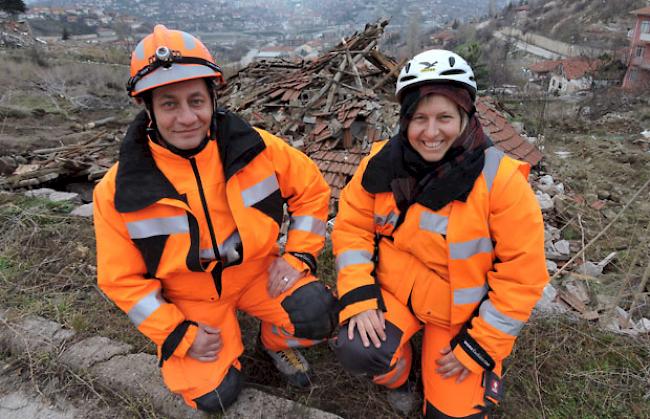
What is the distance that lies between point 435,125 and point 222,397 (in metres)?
1.86

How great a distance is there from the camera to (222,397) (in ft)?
6.95

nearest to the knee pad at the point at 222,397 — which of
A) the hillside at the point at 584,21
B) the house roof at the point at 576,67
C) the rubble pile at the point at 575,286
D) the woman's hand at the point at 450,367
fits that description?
the woman's hand at the point at 450,367

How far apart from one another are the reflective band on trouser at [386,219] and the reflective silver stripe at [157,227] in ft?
3.42

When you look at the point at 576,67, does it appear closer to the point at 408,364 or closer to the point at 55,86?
the point at 55,86

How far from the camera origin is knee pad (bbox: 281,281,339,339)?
2.29 m

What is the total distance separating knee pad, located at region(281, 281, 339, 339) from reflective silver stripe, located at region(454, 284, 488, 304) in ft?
2.47

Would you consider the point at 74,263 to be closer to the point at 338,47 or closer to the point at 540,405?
the point at 540,405

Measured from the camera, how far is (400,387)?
231 cm

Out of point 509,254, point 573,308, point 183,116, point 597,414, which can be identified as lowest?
point 573,308

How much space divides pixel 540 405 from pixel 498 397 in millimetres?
448

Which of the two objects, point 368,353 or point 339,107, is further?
point 339,107

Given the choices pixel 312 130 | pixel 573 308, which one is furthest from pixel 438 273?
pixel 312 130

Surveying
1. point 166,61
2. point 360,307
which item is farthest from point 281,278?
point 166,61

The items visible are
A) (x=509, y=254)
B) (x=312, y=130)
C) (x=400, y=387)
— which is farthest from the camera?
(x=312, y=130)
